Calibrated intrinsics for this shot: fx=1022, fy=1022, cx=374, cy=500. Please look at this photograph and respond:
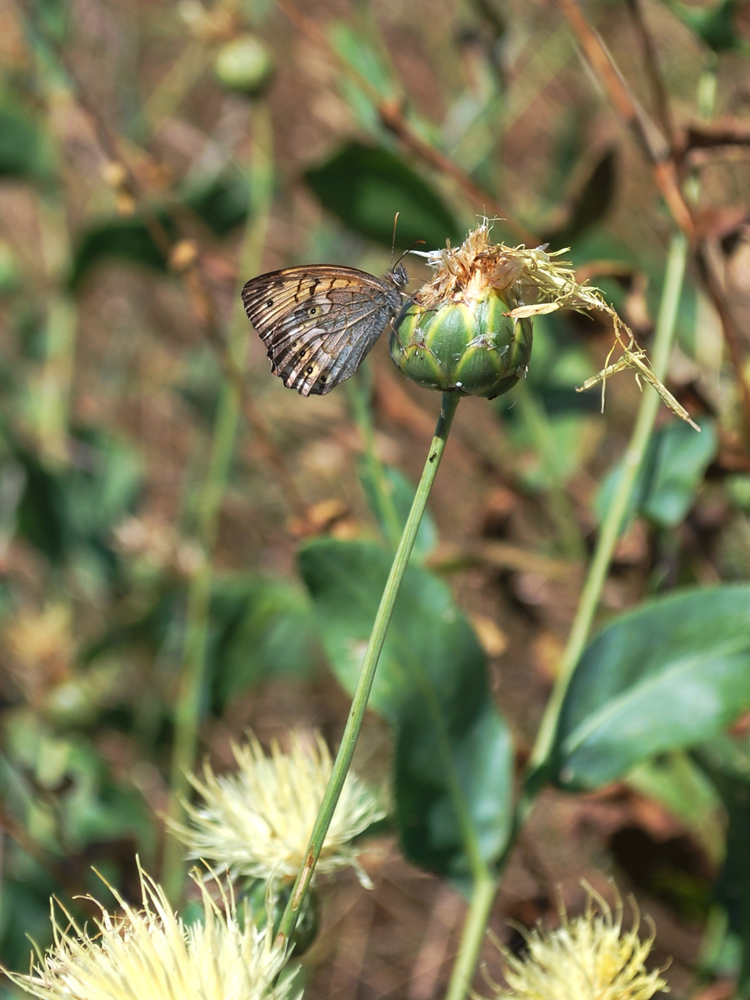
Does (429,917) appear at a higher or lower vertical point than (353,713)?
lower

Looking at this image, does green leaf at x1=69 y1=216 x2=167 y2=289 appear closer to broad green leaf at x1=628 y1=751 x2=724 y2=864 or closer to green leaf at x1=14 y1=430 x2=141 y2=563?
green leaf at x1=14 y1=430 x2=141 y2=563

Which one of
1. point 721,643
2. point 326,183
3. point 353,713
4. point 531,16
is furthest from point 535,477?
point 531,16

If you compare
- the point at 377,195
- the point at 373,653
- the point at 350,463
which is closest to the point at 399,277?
the point at 373,653

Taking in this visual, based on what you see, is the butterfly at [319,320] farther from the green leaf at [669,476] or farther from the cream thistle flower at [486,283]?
the green leaf at [669,476]

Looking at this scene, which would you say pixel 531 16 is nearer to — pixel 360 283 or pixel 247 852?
pixel 360 283

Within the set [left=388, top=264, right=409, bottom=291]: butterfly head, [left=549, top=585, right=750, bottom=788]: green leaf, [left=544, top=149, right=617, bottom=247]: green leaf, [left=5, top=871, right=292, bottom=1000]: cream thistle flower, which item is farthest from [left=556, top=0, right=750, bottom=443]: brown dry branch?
[left=5, top=871, right=292, bottom=1000]: cream thistle flower

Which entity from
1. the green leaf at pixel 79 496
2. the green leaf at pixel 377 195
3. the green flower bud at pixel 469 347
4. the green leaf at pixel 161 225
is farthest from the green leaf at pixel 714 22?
the green leaf at pixel 79 496
